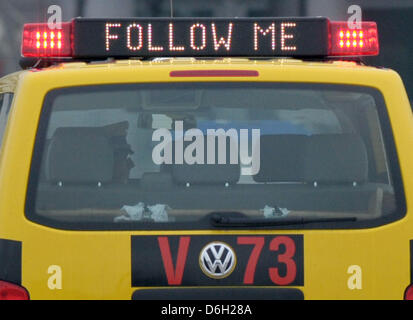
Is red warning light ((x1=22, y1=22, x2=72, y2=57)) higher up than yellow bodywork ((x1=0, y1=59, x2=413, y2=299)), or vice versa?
red warning light ((x1=22, y1=22, x2=72, y2=57))

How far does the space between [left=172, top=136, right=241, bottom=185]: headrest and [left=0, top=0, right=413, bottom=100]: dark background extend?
840 centimetres

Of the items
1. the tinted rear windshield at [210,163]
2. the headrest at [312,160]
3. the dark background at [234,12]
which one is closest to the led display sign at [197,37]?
the tinted rear windshield at [210,163]

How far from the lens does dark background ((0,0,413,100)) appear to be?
12.8 m

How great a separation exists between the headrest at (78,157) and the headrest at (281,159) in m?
0.55

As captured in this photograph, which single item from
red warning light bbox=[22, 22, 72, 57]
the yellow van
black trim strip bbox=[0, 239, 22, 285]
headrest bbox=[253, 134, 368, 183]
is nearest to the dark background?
red warning light bbox=[22, 22, 72, 57]

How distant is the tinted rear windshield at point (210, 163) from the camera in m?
4.21

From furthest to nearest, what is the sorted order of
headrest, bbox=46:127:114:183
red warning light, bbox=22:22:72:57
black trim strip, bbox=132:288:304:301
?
red warning light, bbox=22:22:72:57 → headrest, bbox=46:127:114:183 → black trim strip, bbox=132:288:304:301

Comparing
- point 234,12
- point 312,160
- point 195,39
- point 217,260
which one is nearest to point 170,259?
point 217,260

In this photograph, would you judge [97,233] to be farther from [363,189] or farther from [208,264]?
[363,189]

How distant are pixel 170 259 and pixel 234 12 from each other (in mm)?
8866

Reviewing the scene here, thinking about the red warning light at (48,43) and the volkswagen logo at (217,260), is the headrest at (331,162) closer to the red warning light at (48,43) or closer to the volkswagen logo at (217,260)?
the volkswagen logo at (217,260)

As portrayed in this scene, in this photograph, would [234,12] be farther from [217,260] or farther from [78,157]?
[217,260]

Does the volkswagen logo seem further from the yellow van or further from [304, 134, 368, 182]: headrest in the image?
[304, 134, 368, 182]: headrest

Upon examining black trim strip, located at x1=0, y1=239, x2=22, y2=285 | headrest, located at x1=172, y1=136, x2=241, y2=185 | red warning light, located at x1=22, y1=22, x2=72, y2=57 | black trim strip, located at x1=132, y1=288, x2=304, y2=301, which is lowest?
black trim strip, located at x1=132, y1=288, x2=304, y2=301
